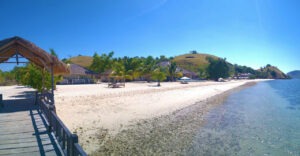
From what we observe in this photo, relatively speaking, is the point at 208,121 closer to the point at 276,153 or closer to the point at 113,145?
the point at 276,153

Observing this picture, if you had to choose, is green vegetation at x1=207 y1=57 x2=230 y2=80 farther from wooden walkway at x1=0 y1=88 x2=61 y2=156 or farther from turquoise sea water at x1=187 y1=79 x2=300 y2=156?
wooden walkway at x1=0 y1=88 x2=61 y2=156

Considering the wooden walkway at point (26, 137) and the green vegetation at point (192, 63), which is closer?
the wooden walkway at point (26, 137)

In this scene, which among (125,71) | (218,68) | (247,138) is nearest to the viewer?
(247,138)

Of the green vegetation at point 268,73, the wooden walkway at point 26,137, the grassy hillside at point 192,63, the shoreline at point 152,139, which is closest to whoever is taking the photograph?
the wooden walkway at point 26,137

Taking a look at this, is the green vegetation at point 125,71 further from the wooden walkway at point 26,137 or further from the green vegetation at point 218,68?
the wooden walkway at point 26,137

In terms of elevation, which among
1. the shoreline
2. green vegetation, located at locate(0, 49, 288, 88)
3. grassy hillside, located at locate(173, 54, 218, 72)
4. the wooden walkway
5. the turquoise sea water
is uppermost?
grassy hillside, located at locate(173, 54, 218, 72)

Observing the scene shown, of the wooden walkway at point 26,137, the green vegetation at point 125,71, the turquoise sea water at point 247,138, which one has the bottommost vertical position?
the turquoise sea water at point 247,138

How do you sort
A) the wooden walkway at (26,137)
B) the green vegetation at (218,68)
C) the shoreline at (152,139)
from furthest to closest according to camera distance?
the green vegetation at (218,68) → the shoreline at (152,139) → the wooden walkway at (26,137)

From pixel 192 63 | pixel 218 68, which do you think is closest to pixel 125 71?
pixel 218 68

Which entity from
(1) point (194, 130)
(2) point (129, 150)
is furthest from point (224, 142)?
(2) point (129, 150)

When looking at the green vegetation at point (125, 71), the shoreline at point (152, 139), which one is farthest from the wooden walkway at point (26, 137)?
the green vegetation at point (125, 71)

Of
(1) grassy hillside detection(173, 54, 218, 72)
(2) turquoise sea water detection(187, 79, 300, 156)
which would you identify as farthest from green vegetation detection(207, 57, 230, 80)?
(2) turquoise sea water detection(187, 79, 300, 156)

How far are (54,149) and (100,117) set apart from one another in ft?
19.7

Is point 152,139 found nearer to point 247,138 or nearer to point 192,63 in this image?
point 247,138
